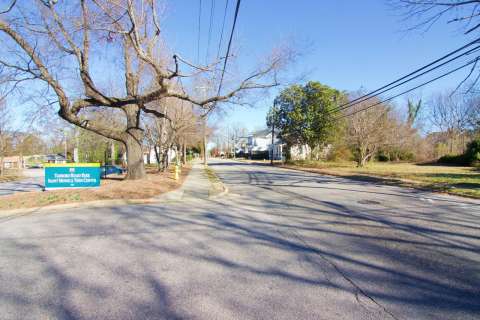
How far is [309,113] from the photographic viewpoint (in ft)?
127

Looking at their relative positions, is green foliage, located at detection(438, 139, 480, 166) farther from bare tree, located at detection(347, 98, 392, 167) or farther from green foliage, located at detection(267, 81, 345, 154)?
green foliage, located at detection(267, 81, 345, 154)

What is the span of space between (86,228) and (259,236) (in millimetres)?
4006

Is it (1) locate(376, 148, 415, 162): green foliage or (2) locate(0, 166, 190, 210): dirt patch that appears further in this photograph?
(1) locate(376, 148, 415, 162): green foliage

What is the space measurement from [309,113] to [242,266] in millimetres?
36839

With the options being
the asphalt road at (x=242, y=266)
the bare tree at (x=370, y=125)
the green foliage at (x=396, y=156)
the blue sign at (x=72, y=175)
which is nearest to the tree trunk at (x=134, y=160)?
the blue sign at (x=72, y=175)

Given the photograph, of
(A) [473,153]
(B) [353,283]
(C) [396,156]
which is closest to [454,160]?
(A) [473,153]

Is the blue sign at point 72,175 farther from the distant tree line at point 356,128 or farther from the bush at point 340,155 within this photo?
the bush at point 340,155

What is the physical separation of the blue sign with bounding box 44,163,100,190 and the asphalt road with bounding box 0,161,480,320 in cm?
495

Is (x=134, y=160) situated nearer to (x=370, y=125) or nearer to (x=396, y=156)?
(x=370, y=125)

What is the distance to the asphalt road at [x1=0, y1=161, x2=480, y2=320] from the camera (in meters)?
3.03

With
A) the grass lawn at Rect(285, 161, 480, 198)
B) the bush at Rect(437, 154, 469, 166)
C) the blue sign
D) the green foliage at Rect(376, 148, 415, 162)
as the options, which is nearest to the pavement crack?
the grass lawn at Rect(285, 161, 480, 198)

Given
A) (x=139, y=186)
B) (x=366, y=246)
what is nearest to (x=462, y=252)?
(x=366, y=246)

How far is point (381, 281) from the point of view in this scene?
365 centimetres

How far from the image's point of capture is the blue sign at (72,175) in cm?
1202
